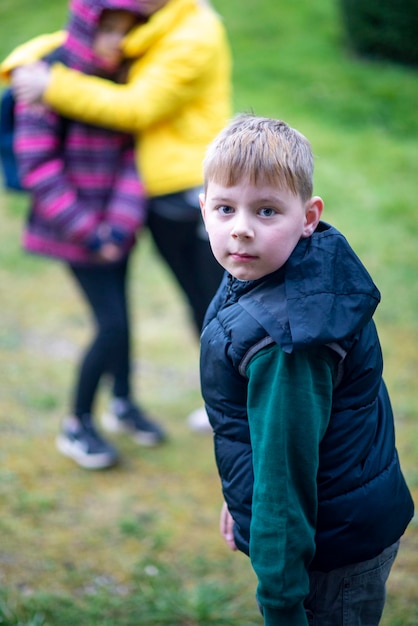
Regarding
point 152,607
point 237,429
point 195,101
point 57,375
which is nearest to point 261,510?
point 237,429

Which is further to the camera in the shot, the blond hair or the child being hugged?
the child being hugged

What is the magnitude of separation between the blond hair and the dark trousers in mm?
1698

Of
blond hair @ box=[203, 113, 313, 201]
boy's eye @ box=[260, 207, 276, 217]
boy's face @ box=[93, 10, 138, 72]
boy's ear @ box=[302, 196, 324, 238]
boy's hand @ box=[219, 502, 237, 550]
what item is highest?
blond hair @ box=[203, 113, 313, 201]

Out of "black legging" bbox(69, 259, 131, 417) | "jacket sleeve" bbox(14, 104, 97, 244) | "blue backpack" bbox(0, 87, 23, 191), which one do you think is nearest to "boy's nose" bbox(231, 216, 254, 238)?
A: "jacket sleeve" bbox(14, 104, 97, 244)

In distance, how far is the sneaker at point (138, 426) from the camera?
3902 millimetres

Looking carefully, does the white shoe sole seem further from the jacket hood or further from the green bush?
the green bush

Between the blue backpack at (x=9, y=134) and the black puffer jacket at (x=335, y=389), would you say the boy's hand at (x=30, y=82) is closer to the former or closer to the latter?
the blue backpack at (x=9, y=134)

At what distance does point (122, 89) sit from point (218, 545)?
185 centimetres

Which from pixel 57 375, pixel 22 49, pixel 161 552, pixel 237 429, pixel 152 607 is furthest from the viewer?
pixel 57 375

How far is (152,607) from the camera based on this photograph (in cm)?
280

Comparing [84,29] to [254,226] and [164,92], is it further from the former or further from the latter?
[254,226]

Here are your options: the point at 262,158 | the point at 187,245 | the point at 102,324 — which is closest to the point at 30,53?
the point at 187,245

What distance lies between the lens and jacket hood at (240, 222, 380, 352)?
1576mm

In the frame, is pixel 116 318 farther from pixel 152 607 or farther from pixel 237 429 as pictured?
pixel 237 429
